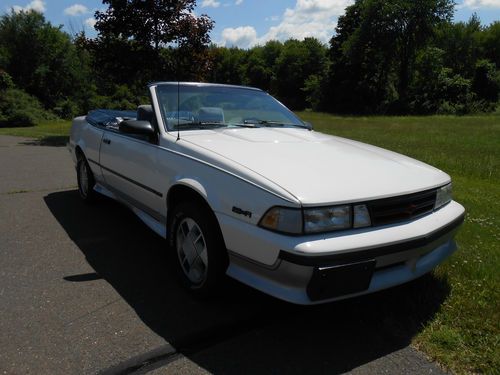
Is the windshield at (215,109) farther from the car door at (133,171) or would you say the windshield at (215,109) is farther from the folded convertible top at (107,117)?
the folded convertible top at (107,117)

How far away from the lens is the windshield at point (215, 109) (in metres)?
3.87

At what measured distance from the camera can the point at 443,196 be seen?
3189mm

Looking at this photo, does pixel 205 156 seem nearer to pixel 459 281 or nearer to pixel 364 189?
pixel 364 189

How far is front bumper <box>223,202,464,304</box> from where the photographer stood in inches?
94.3

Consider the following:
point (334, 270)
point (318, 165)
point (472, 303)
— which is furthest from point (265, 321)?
point (472, 303)

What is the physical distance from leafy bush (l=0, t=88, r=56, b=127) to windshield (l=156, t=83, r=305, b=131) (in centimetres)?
2391

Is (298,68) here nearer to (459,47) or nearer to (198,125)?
(459,47)

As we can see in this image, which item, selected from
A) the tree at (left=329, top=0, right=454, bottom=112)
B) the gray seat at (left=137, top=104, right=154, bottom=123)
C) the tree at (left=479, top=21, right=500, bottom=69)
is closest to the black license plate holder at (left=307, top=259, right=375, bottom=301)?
the gray seat at (left=137, top=104, right=154, bottom=123)

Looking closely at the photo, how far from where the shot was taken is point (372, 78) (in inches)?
2004

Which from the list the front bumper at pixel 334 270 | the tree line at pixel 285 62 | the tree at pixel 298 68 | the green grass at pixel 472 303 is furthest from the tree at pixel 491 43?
the front bumper at pixel 334 270

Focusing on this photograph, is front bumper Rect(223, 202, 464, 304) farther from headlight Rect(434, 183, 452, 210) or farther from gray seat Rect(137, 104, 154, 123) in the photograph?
gray seat Rect(137, 104, 154, 123)

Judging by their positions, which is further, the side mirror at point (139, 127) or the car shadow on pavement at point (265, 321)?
the side mirror at point (139, 127)

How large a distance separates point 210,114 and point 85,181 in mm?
2548

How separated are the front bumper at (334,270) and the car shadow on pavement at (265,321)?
355 millimetres
